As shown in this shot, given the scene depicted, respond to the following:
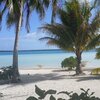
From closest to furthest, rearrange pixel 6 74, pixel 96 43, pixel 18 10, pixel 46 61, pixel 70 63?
pixel 18 10 < pixel 6 74 < pixel 96 43 < pixel 70 63 < pixel 46 61

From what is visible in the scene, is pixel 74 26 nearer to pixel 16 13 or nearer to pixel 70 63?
pixel 16 13

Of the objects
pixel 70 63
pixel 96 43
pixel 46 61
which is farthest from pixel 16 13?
pixel 46 61

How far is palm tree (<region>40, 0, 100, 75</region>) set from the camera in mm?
17531

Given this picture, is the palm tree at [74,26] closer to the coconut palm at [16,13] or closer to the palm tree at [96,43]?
the palm tree at [96,43]

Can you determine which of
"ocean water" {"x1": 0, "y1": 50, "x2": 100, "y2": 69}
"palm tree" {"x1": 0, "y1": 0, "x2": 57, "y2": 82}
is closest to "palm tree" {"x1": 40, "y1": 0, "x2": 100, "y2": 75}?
"palm tree" {"x1": 0, "y1": 0, "x2": 57, "y2": 82}

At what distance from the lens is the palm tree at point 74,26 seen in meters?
17.5

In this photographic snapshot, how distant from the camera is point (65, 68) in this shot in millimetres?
24391

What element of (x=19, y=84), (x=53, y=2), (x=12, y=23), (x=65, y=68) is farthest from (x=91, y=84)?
(x=65, y=68)

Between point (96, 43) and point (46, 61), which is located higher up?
point (46, 61)

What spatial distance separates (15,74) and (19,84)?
99 cm

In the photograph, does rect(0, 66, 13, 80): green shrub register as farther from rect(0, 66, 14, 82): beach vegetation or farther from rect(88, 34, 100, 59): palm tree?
rect(88, 34, 100, 59): palm tree

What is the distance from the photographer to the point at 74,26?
58.3 feet

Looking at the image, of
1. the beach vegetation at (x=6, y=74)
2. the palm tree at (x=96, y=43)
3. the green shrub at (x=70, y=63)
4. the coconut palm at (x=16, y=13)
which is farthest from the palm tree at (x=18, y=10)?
the green shrub at (x=70, y=63)

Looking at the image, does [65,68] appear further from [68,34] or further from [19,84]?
[19,84]
